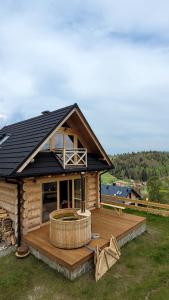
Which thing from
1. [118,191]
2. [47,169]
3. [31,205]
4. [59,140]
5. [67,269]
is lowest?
[118,191]

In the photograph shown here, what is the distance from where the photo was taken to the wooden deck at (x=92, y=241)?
6211mm

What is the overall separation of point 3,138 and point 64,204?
5.35m

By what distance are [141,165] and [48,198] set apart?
72.4 meters

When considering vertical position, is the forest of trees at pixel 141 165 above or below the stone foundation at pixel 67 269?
above

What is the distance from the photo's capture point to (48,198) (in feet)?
30.6

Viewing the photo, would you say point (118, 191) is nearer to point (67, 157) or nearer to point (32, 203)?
point (67, 157)

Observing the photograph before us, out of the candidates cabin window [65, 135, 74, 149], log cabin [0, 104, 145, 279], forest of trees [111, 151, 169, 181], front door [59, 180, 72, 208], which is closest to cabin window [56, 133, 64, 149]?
log cabin [0, 104, 145, 279]

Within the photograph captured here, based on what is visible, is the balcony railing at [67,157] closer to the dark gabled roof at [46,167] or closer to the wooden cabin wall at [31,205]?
the dark gabled roof at [46,167]

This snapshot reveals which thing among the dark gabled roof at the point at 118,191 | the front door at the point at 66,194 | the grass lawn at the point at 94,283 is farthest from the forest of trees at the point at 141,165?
the grass lawn at the point at 94,283

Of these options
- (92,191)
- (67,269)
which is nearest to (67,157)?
(92,191)

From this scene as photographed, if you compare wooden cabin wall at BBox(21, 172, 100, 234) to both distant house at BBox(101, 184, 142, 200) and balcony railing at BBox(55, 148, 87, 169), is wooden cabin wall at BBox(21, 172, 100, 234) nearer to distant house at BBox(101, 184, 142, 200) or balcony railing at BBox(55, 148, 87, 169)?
balcony railing at BBox(55, 148, 87, 169)

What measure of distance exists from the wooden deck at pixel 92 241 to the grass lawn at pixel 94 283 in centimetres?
50

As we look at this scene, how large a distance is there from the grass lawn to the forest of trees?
196ft

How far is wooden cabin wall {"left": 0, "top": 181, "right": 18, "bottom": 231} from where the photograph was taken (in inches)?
326
